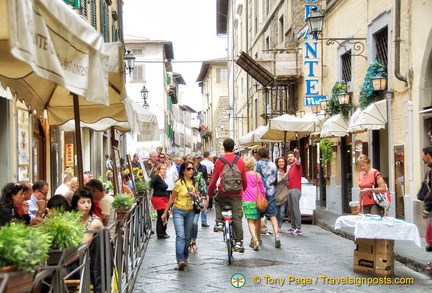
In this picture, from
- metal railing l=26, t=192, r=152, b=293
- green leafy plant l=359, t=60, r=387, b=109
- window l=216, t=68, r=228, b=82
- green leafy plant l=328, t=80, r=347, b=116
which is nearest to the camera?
metal railing l=26, t=192, r=152, b=293

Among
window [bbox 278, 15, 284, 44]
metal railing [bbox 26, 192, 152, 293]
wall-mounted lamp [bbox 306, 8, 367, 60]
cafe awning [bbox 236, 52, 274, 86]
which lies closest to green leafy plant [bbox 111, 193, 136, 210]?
metal railing [bbox 26, 192, 152, 293]

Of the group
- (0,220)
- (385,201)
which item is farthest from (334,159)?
(0,220)

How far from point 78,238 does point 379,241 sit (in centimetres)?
504

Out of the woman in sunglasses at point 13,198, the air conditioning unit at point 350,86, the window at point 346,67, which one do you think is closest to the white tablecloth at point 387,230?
the woman in sunglasses at point 13,198

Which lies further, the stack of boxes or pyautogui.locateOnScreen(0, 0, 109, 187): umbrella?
the stack of boxes

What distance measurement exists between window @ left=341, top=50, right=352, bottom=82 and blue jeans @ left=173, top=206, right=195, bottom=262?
992 centimetres

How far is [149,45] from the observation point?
2138 inches

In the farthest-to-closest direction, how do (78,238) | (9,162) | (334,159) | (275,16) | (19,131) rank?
1. (275,16)
2. (334,159)
3. (19,131)
4. (9,162)
5. (78,238)

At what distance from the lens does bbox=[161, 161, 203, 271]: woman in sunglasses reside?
8.98 m

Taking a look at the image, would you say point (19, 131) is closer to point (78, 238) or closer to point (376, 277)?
point (376, 277)

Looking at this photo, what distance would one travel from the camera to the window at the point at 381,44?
1488 cm

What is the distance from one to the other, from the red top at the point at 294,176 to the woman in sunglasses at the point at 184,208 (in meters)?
4.08

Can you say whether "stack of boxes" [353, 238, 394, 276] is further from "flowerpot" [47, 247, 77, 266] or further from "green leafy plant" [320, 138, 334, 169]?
"green leafy plant" [320, 138, 334, 169]

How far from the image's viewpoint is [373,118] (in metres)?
14.1
